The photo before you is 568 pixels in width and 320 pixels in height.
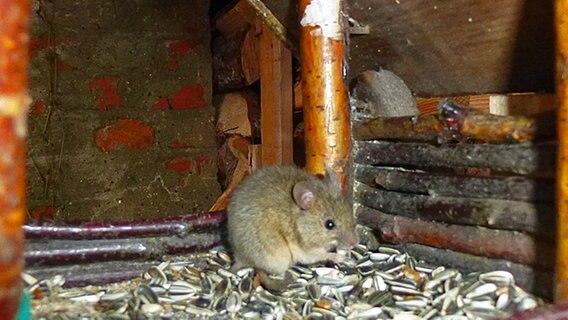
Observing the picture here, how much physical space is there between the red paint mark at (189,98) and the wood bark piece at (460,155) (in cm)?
213

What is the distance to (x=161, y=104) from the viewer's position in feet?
15.0

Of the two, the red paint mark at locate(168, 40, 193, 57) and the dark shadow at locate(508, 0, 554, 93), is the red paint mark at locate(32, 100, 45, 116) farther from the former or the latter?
the dark shadow at locate(508, 0, 554, 93)

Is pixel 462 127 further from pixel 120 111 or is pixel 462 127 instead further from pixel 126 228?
pixel 120 111

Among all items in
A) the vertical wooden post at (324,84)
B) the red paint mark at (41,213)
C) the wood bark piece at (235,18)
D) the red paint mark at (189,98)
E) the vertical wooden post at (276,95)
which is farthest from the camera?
the red paint mark at (189,98)

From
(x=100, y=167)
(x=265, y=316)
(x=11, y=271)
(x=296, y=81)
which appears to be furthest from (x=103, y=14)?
(x=11, y=271)

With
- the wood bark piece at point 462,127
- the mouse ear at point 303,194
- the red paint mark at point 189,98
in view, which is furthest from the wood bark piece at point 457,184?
the red paint mark at point 189,98

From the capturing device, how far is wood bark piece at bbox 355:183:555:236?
1.96m

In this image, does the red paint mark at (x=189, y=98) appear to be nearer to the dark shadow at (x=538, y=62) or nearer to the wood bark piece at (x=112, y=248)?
the wood bark piece at (x=112, y=248)

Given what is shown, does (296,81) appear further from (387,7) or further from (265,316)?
(265,316)

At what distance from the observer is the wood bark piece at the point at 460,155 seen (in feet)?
6.35

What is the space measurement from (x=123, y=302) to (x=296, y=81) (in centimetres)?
231

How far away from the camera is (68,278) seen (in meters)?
2.25

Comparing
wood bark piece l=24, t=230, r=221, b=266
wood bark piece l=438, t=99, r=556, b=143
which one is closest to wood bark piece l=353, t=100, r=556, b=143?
wood bark piece l=438, t=99, r=556, b=143

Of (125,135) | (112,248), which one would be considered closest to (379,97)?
(112,248)
